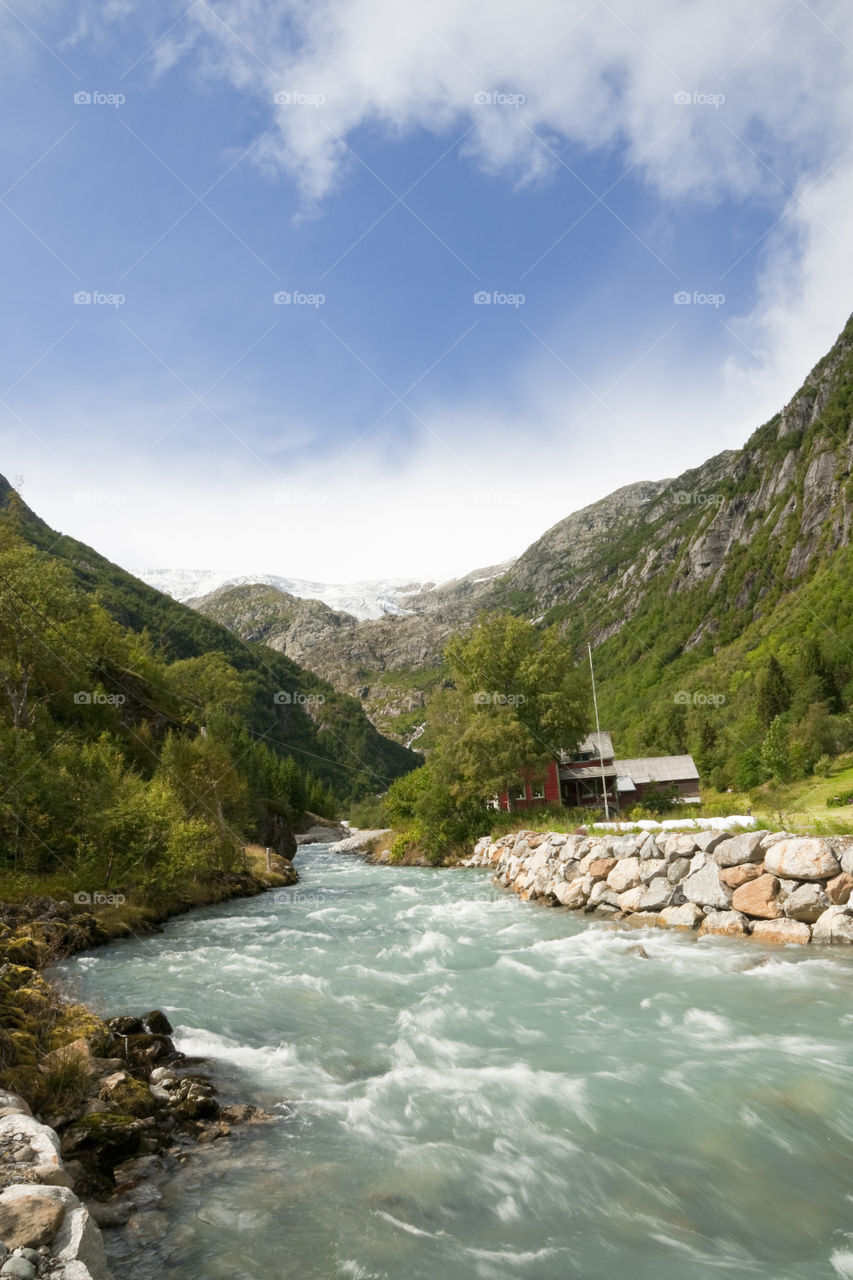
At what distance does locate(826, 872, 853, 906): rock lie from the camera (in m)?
14.0

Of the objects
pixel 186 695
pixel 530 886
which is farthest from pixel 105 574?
pixel 530 886

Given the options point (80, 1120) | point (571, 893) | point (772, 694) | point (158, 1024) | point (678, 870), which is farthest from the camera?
point (772, 694)

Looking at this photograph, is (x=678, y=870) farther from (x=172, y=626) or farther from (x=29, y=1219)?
(x=172, y=626)

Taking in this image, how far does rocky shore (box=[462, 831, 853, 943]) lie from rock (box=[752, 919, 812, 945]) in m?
0.02

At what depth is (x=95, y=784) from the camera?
2542 cm

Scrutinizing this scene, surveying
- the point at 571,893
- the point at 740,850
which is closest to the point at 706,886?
the point at 740,850

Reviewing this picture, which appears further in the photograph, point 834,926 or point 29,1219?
point 834,926

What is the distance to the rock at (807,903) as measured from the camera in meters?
14.2

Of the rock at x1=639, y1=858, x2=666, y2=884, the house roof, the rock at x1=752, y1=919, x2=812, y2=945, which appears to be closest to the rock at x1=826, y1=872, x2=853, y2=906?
the rock at x1=752, y1=919, x2=812, y2=945

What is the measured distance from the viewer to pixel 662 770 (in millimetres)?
72688

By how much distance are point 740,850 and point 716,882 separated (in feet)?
3.42

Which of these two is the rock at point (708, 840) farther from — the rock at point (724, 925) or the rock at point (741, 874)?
the rock at point (724, 925)

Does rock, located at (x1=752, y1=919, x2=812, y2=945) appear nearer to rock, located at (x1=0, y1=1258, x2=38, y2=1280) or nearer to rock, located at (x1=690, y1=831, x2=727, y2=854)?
rock, located at (x1=690, y1=831, x2=727, y2=854)

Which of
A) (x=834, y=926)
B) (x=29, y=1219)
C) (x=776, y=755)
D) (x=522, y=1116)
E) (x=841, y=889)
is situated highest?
(x=29, y=1219)
